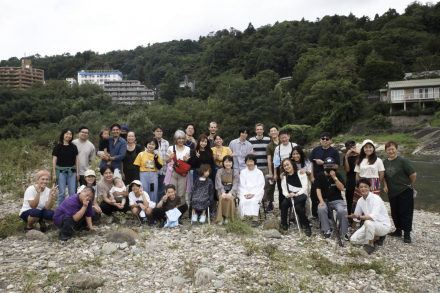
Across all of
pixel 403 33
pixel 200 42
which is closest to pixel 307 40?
pixel 403 33

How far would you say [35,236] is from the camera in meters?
5.34

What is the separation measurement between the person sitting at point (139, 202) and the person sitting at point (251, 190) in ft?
6.60

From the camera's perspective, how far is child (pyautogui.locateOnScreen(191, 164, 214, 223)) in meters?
6.29

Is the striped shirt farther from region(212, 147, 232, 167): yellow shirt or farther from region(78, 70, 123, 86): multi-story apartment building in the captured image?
region(78, 70, 123, 86): multi-story apartment building

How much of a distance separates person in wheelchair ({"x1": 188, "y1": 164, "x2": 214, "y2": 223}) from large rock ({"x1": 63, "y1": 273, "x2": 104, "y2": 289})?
267cm

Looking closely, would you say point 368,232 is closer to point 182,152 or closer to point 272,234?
point 272,234

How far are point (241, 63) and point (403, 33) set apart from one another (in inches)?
1478

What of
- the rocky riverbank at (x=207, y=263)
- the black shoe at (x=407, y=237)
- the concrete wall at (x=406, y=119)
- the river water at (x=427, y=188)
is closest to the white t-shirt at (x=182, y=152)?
the rocky riverbank at (x=207, y=263)

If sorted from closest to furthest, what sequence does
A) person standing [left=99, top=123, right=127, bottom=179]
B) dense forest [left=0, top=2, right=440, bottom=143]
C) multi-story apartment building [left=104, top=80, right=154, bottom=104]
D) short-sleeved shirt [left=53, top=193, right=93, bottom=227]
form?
short-sleeved shirt [left=53, top=193, right=93, bottom=227]
person standing [left=99, top=123, right=127, bottom=179]
dense forest [left=0, top=2, right=440, bottom=143]
multi-story apartment building [left=104, top=80, right=154, bottom=104]

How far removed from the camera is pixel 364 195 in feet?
17.5

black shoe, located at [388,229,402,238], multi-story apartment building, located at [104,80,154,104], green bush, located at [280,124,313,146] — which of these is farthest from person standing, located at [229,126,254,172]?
multi-story apartment building, located at [104,80,154,104]

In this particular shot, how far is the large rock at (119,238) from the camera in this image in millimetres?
5164

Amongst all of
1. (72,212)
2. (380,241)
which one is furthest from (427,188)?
(72,212)

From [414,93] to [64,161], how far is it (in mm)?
44926
